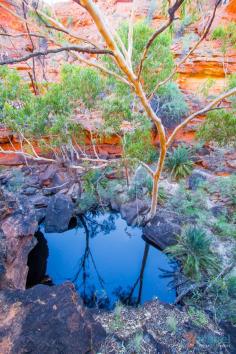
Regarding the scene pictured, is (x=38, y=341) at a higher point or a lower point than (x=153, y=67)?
lower

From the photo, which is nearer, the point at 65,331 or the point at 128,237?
the point at 65,331

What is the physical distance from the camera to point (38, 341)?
8.49 feet

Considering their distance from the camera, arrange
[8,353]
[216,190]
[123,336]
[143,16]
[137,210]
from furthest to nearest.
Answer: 1. [143,16]
2. [216,190]
3. [137,210]
4. [123,336]
5. [8,353]

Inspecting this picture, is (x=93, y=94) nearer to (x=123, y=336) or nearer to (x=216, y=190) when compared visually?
(x=216, y=190)

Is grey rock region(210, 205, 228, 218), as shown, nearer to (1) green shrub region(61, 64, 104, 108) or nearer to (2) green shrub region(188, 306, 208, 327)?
(2) green shrub region(188, 306, 208, 327)

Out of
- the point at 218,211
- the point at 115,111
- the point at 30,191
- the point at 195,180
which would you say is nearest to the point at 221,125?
the point at 195,180

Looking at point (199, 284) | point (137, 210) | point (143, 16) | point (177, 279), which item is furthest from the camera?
point (143, 16)

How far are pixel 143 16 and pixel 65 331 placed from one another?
16273mm

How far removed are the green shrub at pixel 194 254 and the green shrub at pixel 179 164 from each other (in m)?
3.87

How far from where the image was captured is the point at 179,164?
31.3 feet

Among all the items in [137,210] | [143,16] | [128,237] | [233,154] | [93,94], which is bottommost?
[128,237]

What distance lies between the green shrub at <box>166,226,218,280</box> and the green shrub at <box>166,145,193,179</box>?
12.7 ft

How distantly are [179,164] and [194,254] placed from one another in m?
4.88

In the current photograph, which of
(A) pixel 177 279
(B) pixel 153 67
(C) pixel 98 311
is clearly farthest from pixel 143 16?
(C) pixel 98 311
